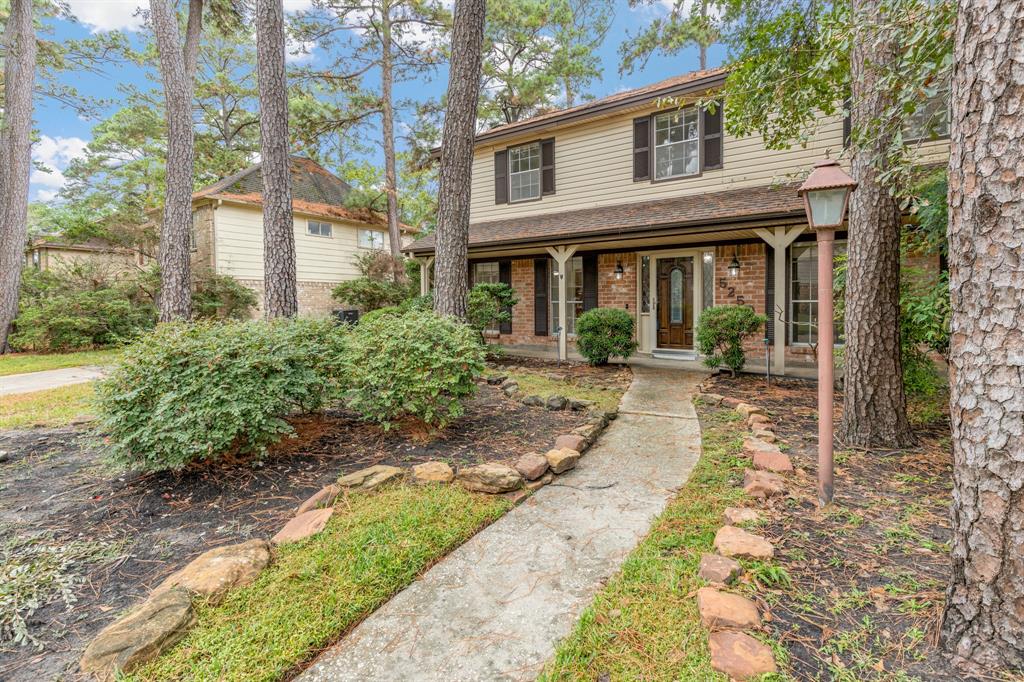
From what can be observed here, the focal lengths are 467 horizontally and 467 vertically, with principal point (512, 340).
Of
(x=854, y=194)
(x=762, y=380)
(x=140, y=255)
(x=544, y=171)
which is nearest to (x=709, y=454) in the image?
(x=854, y=194)

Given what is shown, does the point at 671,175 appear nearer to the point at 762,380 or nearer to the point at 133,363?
the point at 762,380

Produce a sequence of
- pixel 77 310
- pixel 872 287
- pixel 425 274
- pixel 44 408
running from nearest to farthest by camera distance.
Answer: pixel 872 287
pixel 44 408
pixel 77 310
pixel 425 274

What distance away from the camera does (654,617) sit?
6.07 ft

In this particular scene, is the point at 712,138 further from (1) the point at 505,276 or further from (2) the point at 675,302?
(1) the point at 505,276

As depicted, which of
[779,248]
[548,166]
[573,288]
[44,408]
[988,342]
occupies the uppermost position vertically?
[548,166]

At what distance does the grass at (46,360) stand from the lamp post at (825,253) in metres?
9.93

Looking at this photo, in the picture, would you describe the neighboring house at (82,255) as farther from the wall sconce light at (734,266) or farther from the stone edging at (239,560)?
the wall sconce light at (734,266)

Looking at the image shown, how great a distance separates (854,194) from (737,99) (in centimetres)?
203

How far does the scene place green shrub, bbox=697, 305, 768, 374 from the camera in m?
6.73

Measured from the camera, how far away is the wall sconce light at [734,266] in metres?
8.41

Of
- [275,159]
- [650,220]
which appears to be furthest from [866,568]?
[650,220]

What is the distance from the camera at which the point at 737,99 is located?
5160mm

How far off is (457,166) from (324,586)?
17.0 ft

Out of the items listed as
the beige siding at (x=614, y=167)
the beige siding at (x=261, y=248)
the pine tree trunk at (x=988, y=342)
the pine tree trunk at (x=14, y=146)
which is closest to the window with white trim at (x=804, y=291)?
the beige siding at (x=614, y=167)
